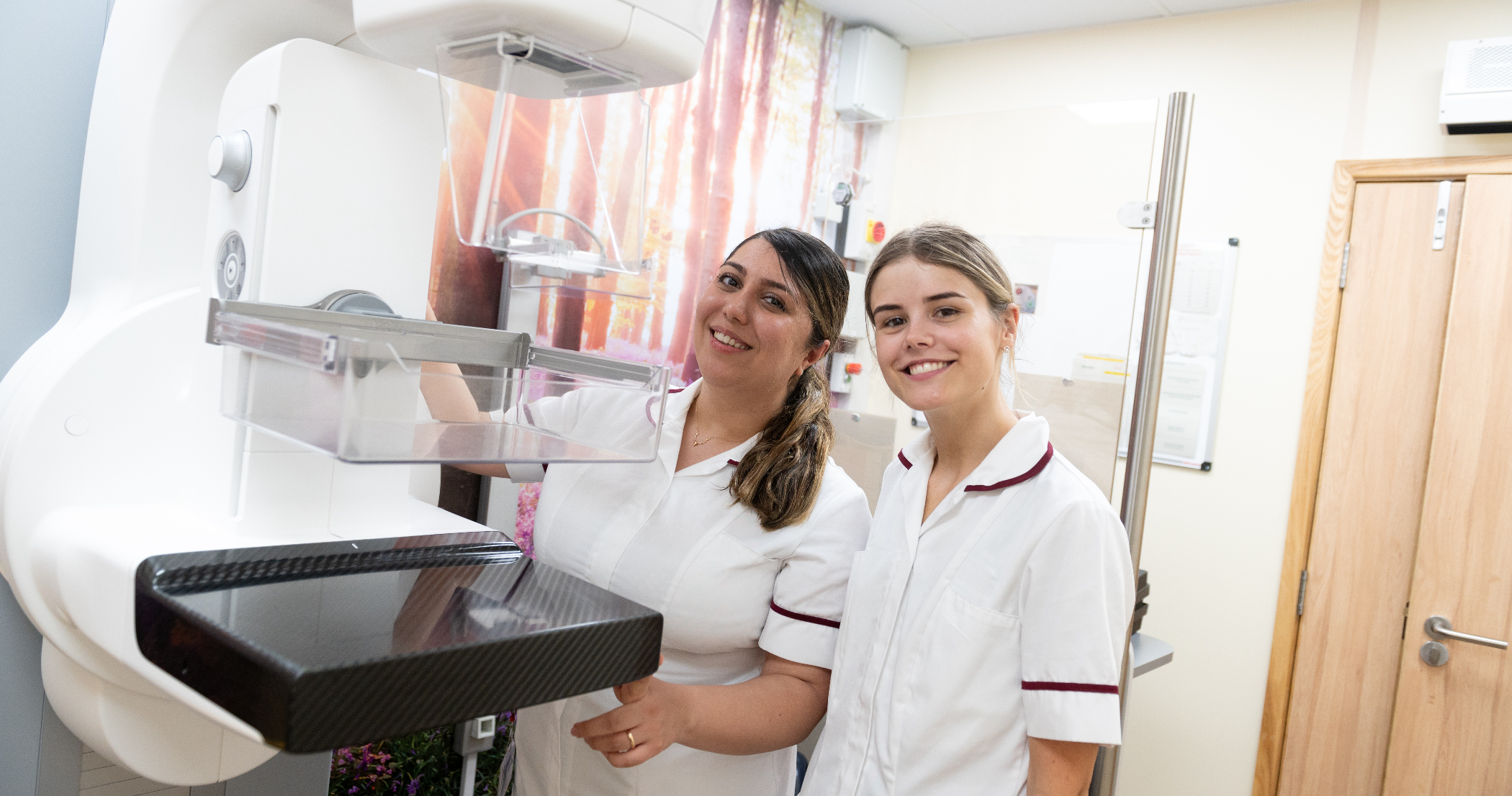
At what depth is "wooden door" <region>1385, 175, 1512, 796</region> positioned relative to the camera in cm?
236

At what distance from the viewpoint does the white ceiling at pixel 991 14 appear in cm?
291

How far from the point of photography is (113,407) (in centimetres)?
102

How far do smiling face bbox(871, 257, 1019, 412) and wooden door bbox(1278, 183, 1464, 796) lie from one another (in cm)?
187

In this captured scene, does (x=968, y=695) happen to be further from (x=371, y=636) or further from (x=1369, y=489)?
(x=1369, y=489)

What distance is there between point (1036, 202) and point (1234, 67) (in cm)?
129

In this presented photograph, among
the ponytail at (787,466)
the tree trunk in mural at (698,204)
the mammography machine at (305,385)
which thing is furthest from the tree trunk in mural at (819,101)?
the mammography machine at (305,385)

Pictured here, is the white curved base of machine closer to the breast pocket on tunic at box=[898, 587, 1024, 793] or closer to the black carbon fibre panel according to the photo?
the black carbon fibre panel

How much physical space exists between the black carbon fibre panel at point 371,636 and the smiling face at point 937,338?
20.9 inches

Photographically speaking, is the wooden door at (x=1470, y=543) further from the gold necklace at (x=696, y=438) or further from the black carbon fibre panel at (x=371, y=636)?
the black carbon fibre panel at (x=371, y=636)

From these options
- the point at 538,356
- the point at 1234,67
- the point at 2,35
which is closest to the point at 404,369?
the point at 538,356

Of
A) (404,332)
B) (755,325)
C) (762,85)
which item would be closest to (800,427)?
(755,325)

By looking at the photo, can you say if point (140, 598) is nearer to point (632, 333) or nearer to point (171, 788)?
point (171, 788)

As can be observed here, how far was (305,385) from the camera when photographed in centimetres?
75

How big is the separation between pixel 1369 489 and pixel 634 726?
2385 millimetres
